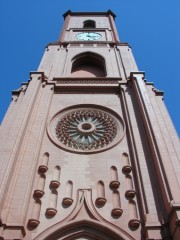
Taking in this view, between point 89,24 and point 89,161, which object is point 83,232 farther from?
point 89,24

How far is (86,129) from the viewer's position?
13.1 metres

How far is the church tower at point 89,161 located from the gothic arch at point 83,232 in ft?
0.08

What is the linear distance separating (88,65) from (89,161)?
1069 cm

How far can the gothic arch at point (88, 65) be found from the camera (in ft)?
63.4

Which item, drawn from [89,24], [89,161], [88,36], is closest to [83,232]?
[89,161]

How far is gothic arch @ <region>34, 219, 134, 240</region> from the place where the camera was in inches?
319

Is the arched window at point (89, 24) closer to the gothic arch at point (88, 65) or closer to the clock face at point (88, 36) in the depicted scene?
the clock face at point (88, 36)

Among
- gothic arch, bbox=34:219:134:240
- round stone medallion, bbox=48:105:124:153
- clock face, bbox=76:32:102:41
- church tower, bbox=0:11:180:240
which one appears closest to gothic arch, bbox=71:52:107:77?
church tower, bbox=0:11:180:240

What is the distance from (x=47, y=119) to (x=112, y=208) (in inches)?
203

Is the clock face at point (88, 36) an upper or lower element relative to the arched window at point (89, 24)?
lower

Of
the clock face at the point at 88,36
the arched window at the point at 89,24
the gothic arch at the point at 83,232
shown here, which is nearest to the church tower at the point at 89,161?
the gothic arch at the point at 83,232

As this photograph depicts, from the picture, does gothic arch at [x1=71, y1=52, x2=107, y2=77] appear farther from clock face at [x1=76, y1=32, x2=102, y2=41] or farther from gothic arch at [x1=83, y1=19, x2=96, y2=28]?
gothic arch at [x1=83, y1=19, x2=96, y2=28]

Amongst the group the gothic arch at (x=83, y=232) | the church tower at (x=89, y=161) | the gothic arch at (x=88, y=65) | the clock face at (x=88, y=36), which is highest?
the clock face at (x=88, y=36)

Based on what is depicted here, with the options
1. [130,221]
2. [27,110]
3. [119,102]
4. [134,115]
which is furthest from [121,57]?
[130,221]
